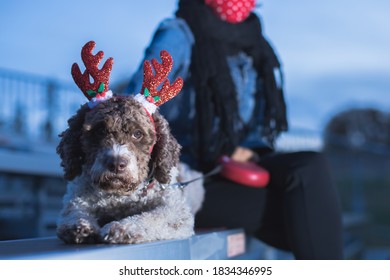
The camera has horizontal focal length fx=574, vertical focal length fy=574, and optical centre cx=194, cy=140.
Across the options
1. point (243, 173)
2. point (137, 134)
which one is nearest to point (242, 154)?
point (243, 173)

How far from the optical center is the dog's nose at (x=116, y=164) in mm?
1794

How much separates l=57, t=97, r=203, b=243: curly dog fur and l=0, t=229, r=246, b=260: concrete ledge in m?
0.06

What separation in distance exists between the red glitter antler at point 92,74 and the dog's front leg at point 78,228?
0.41 m

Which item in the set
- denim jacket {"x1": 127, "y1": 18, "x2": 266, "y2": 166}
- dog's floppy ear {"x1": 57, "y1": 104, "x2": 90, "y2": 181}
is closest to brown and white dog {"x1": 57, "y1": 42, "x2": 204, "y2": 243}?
dog's floppy ear {"x1": 57, "y1": 104, "x2": 90, "y2": 181}

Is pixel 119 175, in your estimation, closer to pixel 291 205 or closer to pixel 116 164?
pixel 116 164

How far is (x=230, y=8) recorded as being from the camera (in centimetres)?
311

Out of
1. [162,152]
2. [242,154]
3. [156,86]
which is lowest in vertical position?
[242,154]

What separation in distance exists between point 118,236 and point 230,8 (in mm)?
1683

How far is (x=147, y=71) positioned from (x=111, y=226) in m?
0.55

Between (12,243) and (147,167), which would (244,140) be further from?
(12,243)

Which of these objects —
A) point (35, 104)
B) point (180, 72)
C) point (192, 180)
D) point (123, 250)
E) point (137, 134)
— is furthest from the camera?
point (35, 104)

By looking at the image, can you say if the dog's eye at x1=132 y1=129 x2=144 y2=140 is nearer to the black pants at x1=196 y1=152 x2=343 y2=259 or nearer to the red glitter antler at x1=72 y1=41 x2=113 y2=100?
the red glitter antler at x1=72 y1=41 x2=113 y2=100

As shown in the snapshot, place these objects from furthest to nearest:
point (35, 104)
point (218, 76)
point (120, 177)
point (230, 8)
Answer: point (35, 104) → point (230, 8) → point (218, 76) → point (120, 177)
